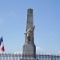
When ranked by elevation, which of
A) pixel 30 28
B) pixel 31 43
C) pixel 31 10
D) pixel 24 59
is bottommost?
pixel 24 59

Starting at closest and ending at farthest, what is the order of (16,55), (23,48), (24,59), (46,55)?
(16,55) → (46,55) → (24,59) → (23,48)

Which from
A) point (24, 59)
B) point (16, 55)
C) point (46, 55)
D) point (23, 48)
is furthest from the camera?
point (23, 48)

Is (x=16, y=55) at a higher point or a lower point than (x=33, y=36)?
lower

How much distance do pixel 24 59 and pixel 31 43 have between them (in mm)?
3292

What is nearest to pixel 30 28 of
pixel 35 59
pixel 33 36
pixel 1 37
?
pixel 33 36

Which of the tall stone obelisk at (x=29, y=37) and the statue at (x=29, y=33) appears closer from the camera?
the tall stone obelisk at (x=29, y=37)

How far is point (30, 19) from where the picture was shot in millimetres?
34594

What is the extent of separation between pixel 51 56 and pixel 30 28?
8.03 m

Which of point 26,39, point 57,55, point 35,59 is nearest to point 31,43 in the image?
point 26,39

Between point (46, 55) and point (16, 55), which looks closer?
point (16, 55)

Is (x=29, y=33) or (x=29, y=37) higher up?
(x=29, y=33)

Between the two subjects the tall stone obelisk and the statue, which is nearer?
the tall stone obelisk

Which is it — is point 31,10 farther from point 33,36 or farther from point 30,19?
point 33,36

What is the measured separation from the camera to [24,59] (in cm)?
3180
